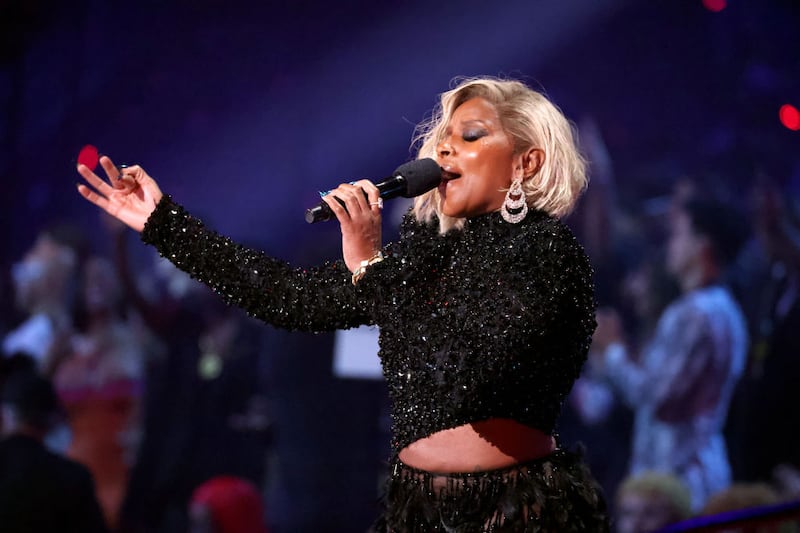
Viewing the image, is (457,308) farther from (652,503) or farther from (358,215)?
(652,503)

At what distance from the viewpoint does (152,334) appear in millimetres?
4125

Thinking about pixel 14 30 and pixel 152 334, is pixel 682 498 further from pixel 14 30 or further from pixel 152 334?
pixel 14 30

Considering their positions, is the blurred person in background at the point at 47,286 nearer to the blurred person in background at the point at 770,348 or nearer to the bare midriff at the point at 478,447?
the bare midriff at the point at 478,447

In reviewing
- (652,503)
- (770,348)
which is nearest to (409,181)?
(652,503)

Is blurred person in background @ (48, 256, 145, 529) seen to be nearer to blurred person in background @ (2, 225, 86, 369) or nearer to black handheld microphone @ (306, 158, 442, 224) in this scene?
blurred person in background @ (2, 225, 86, 369)

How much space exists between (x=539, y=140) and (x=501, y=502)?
714mm

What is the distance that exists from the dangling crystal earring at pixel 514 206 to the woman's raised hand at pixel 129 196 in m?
0.71

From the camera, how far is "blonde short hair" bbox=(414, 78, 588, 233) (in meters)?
1.76

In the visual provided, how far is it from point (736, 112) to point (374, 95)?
1.87 metres

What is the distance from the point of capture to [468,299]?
1.60 meters

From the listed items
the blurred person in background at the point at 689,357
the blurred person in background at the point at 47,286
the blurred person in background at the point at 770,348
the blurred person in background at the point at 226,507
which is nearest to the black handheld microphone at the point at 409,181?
the blurred person in background at the point at 226,507

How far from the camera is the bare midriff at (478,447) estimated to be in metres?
1.58

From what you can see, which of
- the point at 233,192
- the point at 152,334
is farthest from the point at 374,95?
the point at 152,334

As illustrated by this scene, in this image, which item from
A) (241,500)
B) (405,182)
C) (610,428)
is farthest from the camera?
(610,428)
